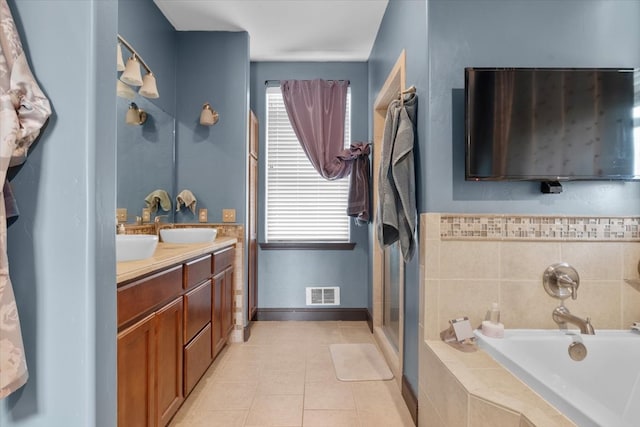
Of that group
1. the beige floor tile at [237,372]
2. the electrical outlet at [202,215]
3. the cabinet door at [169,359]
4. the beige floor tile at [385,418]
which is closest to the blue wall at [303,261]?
the electrical outlet at [202,215]

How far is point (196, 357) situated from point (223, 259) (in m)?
0.74

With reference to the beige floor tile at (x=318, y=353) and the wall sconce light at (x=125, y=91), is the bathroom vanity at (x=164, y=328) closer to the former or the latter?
the beige floor tile at (x=318, y=353)

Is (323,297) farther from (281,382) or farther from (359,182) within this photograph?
(281,382)

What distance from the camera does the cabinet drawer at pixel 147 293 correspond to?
119 centimetres

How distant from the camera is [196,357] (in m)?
1.99

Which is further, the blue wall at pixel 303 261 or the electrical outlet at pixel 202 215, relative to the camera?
the blue wall at pixel 303 261

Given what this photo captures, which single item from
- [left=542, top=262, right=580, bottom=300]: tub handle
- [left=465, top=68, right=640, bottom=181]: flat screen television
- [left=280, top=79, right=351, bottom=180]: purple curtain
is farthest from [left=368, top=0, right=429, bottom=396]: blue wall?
[left=280, top=79, right=351, bottom=180]: purple curtain

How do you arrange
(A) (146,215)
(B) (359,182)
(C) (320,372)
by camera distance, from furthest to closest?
(B) (359,182) → (A) (146,215) → (C) (320,372)

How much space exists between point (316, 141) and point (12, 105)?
283 cm

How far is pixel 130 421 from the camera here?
128cm

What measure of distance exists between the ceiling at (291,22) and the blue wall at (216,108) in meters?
0.17

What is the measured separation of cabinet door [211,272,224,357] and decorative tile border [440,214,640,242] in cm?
155

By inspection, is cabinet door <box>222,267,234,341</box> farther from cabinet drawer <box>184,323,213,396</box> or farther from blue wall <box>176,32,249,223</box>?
blue wall <box>176,32,249,223</box>

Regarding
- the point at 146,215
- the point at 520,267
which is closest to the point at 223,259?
the point at 146,215
